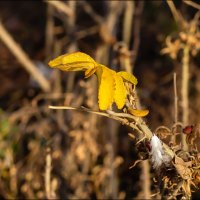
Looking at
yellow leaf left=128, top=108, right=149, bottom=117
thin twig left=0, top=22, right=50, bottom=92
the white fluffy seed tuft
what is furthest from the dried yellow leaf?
thin twig left=0, top=22, right=50, bottom=92

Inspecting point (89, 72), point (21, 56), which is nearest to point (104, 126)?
point (21, 56)

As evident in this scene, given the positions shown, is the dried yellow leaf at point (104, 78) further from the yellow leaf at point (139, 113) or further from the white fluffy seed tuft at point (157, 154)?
the white fluffy seed tuft at point (157, 154)

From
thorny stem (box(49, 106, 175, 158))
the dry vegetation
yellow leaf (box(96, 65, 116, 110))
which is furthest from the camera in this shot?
the dry vegetation

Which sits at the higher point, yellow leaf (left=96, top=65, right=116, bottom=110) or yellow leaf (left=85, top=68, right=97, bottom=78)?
yellow leaf (left=85, top=68, right=97, bottom=78)

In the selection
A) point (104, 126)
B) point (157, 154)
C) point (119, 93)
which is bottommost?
point (157, 154)

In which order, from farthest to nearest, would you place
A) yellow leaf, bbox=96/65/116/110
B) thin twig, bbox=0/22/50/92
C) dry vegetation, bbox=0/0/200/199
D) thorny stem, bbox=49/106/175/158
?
thin twig, bbox=0/22/50/92, dry vegetation, bbox=0/0/200/199, thorny stem, bbox=49/106/175/158, yellow leaf, bbox=96/65/116/110

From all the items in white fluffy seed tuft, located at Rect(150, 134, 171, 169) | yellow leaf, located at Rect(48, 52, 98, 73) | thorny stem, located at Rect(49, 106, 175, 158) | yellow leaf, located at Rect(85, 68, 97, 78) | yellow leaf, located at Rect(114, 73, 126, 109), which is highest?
yellow leaf, located at Rect(48, 52, 98, 73)

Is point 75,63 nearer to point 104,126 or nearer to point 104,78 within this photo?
point 104,78

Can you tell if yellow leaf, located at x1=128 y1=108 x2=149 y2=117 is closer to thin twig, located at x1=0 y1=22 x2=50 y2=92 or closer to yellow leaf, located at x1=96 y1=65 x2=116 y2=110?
yellow leaf, located at x1=96 y1=65 x2=116 y2=110
